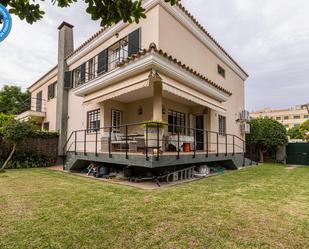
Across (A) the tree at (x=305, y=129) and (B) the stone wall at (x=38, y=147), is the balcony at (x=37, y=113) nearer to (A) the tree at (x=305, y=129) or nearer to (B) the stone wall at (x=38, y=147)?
(B) the stone wall at (x=38, y=147)

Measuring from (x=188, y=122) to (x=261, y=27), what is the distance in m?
9.11

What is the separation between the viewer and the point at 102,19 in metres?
3.31

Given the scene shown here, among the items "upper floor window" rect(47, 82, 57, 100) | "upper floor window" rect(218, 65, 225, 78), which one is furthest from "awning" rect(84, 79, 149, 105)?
"upper floor window" rect(218, 65, 225, 78)

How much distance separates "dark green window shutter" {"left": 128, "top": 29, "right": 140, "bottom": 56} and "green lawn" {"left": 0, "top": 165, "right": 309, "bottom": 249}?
9.05m

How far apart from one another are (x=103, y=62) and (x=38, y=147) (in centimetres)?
959

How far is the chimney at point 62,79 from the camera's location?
2068cm

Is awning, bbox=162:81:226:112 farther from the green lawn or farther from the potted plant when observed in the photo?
the green lawn

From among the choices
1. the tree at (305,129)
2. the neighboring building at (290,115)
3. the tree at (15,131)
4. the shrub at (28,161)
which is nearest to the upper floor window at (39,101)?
the shrub at (28,161)

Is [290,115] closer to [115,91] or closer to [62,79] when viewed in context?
[62,79]

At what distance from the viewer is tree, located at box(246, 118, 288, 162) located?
2370cm

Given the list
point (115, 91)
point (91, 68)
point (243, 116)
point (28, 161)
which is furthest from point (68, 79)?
point (243, 116)

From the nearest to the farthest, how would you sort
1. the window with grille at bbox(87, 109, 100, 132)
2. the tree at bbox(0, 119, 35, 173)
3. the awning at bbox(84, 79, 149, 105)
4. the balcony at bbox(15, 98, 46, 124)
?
1. the awning at bbox(84, 79, 149, 105)
2. the tree at bbox(0, 119, 35, 173)
3. the window with grille at bbox(87, 109, 100, 132)
4. the balcony at bbox(15, 98, 46, 124)

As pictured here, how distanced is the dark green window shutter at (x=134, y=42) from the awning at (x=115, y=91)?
10.1 feet

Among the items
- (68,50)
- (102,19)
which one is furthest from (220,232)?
(68,50)
